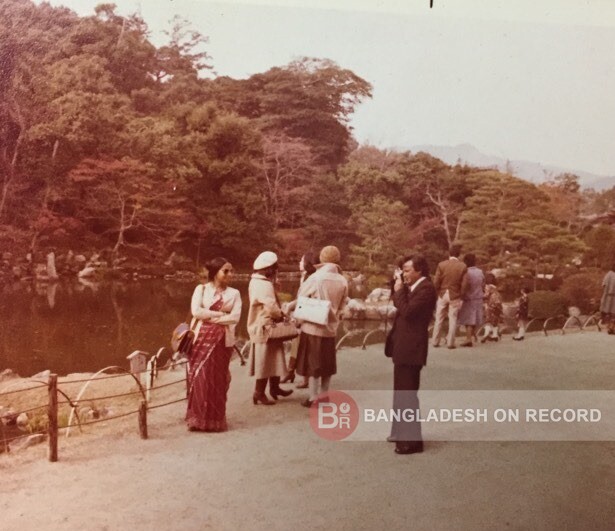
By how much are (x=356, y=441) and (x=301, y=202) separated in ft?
4.34

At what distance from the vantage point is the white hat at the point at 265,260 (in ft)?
11.4

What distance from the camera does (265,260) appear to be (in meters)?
3.48

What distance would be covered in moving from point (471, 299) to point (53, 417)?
2.44 metres

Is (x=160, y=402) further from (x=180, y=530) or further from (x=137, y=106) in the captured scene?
(x=137, y=106)

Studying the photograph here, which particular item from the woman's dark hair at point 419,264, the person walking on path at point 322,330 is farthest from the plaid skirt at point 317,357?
the woman's dark hair at point 419,264

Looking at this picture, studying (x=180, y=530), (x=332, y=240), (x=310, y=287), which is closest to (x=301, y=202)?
(x=332, y=240)

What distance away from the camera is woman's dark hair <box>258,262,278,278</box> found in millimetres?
3520

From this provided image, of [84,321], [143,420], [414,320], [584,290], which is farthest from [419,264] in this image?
[84,321]

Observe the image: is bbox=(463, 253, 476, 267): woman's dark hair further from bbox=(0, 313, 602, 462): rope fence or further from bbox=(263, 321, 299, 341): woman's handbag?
bbox=(263, 321, 299, 341): woman's handbag

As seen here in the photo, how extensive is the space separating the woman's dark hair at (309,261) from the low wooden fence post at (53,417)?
1.45 meters

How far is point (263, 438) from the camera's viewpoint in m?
3.26

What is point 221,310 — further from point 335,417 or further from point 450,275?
point 450,275

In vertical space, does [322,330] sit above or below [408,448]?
above

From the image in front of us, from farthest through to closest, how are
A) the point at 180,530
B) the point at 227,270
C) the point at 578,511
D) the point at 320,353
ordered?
the point at 320,353 → the point at 227,270 → the point at 578,511 → the point at 180,530
